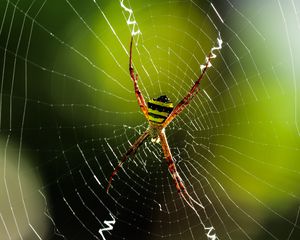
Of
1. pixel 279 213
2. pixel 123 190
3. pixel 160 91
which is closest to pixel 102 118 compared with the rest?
pixel 123 190

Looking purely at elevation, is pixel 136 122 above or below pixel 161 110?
below

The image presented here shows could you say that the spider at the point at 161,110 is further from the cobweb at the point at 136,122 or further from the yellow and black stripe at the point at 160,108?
the cobweb at the point at 136,122

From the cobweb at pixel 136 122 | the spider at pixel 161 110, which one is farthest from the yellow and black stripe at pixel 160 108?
the cobweb at pixel 136 122

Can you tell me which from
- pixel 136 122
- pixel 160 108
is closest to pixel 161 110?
pixel 160 108

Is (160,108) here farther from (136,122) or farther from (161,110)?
(136,122)

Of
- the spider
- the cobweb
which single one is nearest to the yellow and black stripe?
the spider

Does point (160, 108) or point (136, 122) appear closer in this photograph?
point (160, 108)
